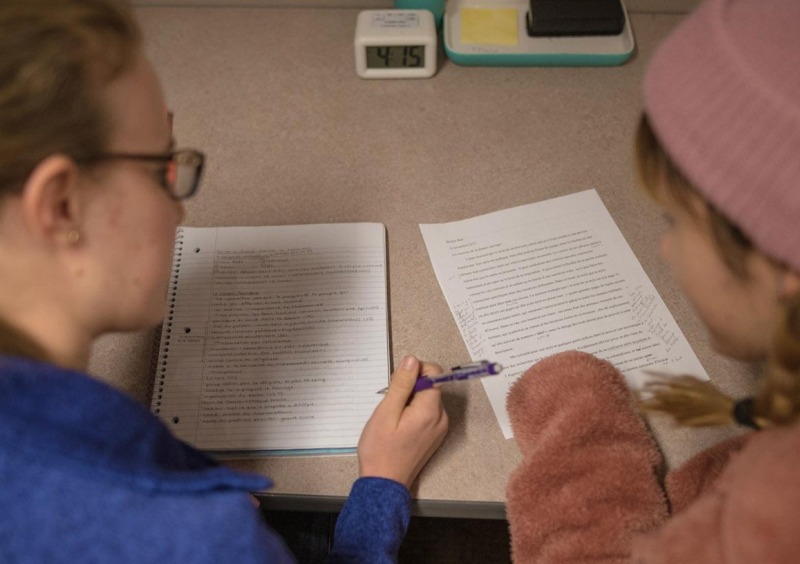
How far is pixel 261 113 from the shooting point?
1.08 m

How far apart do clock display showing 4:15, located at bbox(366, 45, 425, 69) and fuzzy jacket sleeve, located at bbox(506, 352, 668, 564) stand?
598mm

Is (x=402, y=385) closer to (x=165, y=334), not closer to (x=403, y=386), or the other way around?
(x=403, y=386)

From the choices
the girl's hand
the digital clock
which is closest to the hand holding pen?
the girl's hand

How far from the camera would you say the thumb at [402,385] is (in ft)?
2.40

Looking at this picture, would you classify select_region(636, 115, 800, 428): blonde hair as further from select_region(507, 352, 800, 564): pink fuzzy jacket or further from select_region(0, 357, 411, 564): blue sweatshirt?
select_region(0, 357, 411, 564): blue sweatshirt

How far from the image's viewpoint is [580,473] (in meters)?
0.70

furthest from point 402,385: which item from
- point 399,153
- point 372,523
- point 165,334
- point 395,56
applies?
point 395,56

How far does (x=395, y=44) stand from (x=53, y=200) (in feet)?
2.33

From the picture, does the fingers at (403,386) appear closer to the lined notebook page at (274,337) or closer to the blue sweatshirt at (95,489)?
the lined notebook page at (274,337)

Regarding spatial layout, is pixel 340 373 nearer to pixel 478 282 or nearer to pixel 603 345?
pixel 478 282

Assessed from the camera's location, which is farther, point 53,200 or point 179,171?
point 179,171

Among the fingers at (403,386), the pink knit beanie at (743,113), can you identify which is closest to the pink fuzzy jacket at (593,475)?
the fingers at (403,386)

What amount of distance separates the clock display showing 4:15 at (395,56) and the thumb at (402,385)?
57 cm

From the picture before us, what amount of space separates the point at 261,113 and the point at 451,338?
0.51 meters
